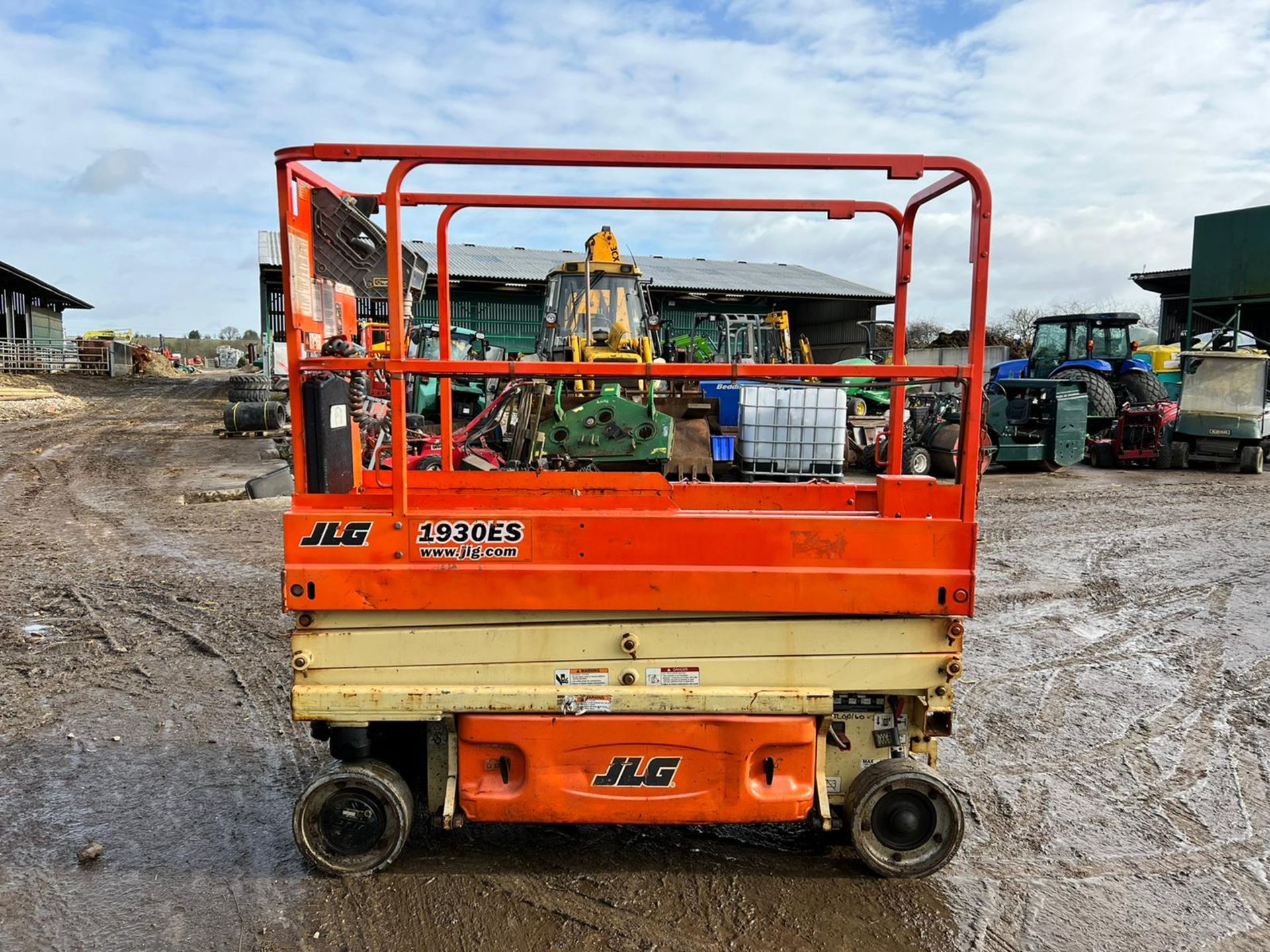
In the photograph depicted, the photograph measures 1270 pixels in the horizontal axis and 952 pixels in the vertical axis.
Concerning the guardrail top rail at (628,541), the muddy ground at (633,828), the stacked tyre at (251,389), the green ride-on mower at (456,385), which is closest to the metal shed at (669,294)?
the stacked tyre at (251,389)

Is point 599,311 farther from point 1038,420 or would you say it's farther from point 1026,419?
point 1038,420

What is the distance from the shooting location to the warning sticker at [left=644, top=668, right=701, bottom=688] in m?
3.04

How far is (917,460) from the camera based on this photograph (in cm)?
1287

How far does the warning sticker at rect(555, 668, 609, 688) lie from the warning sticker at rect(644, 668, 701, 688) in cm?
14

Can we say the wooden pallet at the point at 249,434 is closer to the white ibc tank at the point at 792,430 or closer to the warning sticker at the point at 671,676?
the white ibc tank at the point at 792,430

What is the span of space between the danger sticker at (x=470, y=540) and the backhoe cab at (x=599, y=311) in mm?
7820

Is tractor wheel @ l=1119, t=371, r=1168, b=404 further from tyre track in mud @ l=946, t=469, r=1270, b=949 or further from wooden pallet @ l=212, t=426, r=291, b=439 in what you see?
wooden pallet @ l=212, t=426, r=291, b=439

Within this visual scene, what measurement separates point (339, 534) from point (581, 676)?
3.04ft

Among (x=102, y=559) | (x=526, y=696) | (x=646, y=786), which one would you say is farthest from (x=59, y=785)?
(x=102, y=559)

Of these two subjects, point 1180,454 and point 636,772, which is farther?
point 1180,454

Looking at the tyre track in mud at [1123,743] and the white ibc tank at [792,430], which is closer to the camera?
the tyre track in mud at [1123,743]

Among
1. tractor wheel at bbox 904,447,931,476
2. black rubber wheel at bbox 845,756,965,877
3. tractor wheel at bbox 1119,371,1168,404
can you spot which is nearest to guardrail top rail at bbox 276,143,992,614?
black rubber wheel at bbox 845,756,965,877

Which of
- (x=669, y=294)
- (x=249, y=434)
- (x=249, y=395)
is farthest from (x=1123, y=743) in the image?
(x=669, y=294)

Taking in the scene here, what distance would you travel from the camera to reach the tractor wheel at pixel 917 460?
12.9 metres
